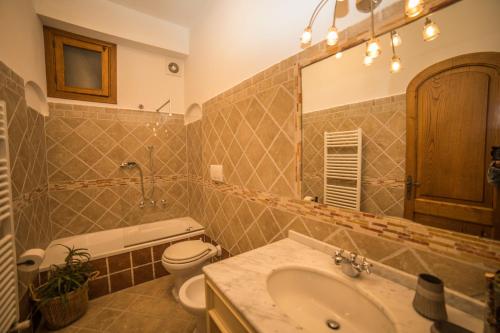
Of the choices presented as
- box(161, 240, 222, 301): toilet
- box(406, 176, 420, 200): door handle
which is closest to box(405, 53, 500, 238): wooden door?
box(406, 176, 420, 200): door handle

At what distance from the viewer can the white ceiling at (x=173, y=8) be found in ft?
7.49

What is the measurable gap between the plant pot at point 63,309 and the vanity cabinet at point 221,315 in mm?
1426

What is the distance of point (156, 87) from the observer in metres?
2.82

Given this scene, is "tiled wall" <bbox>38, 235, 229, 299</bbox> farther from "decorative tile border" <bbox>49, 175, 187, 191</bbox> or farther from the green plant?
"decorative tile border" <bbox>49, 175, 187, 191</bbox>

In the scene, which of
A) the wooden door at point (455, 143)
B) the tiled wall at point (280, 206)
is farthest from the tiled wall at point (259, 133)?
the wooden door at point (455, 143)

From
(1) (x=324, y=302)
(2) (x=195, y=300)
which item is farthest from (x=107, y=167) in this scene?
(1) (x=324, y=302)

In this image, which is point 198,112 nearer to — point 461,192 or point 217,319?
point 217,319

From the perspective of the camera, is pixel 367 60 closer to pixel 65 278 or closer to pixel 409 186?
pixel 409 186

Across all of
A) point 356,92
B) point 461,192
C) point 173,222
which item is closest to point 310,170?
point 356,92

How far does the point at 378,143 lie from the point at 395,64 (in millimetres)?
334

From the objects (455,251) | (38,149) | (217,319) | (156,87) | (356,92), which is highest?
(156,87)

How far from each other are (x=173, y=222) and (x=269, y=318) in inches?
101

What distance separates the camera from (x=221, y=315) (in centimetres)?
91

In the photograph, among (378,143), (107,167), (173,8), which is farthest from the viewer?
(107,167)
